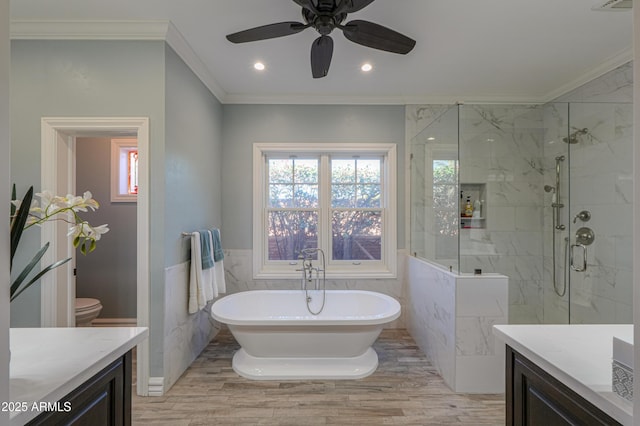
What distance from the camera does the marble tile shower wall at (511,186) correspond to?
9.71 ft

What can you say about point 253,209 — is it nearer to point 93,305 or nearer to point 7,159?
point 93,305

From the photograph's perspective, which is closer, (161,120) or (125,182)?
(161,120)

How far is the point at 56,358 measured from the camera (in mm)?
1025

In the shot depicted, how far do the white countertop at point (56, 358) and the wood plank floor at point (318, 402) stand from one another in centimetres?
111

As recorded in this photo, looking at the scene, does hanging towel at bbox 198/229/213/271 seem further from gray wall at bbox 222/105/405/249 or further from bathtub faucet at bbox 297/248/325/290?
bathtub faucet at bbox 297/248/325/290

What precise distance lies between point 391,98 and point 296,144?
1.18 m

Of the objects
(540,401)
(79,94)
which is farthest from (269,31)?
(540,401)

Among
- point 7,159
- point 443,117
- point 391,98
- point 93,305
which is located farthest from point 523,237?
point 93,305

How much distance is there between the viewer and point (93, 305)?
3045 millimetres

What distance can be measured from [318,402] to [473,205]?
7.24 ft

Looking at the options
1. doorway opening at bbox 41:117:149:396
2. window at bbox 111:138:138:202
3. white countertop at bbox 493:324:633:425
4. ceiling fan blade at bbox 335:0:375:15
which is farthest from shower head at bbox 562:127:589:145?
window at bbox 111:138:138:202

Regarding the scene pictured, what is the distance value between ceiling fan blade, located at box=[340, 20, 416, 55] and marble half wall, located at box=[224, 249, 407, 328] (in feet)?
7.82

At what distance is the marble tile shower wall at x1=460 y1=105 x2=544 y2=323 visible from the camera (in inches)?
116

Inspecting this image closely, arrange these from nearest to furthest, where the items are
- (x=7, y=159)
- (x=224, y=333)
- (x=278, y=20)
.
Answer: (x=7, y=159) → (x=278, y=20) → (x=224, y=333)
